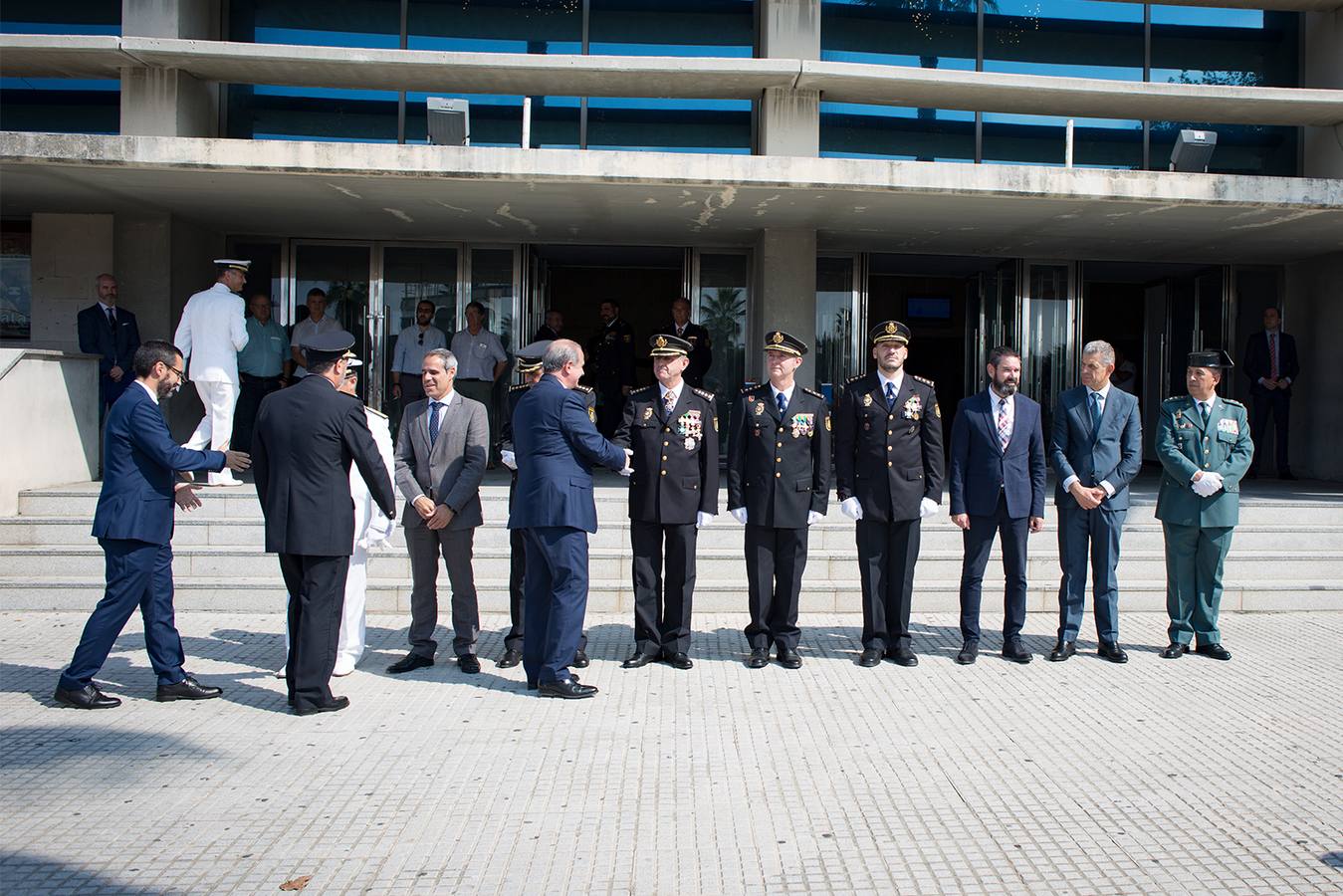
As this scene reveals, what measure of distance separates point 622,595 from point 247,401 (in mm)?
5418

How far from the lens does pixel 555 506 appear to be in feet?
19.5

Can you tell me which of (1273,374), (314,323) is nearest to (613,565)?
(314,323)

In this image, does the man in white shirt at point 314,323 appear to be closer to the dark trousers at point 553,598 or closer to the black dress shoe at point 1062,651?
the dark trousers at point 553,598

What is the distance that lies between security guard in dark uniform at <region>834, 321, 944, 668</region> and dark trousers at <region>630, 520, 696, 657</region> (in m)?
1.05

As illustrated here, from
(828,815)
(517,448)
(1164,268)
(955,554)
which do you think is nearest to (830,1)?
(1164,268)

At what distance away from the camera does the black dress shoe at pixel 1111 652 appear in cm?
675

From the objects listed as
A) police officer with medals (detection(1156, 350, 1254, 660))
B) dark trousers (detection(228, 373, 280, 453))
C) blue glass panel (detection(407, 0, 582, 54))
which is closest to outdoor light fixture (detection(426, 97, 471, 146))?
blue glass panel (detection(407, 0, 582, 54))

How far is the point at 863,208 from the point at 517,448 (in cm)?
548

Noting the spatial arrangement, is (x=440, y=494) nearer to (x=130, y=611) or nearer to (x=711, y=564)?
(x=130, y=611)

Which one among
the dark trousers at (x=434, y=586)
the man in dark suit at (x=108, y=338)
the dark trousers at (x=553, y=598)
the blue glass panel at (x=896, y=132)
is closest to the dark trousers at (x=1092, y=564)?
the dark trousers at (x=553, y=598)

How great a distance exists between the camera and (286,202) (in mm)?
10414

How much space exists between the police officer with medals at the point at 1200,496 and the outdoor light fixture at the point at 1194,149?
3711 millimetres

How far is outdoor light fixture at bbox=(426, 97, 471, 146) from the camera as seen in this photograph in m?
9.56

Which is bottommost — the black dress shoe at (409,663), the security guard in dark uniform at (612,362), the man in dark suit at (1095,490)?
the black dress shoe at (409,663)
